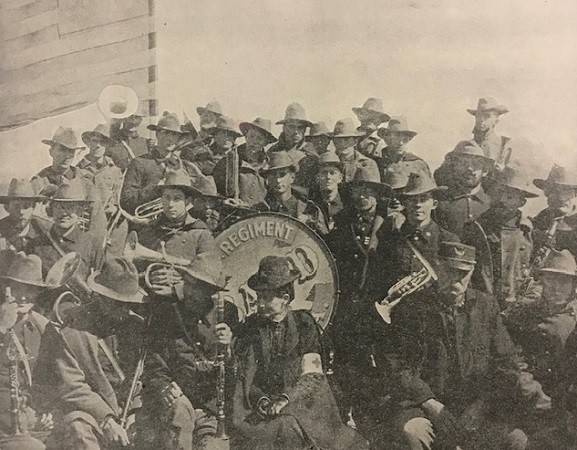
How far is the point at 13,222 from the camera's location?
260cm

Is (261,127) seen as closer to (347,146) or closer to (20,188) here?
(347,146)

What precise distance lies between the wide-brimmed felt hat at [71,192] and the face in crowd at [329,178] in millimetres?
954

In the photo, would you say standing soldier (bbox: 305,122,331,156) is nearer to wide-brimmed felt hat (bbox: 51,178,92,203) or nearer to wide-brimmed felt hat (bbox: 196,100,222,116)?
wide-brimmed felt hat (bbox: 196,100,222,116)

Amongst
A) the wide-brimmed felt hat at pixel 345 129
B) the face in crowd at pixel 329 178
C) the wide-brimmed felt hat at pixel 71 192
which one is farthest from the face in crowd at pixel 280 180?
the wide-brimmed felt hat at pixel 71 192

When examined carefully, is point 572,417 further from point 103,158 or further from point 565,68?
point 103,158

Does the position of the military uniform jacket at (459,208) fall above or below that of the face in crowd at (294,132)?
below

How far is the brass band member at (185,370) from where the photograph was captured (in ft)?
8.34

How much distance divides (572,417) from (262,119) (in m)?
1.72

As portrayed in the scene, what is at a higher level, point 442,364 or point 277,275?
point 277,275

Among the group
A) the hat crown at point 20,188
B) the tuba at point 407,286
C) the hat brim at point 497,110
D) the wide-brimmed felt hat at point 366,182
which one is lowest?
the tuba at point 407,286

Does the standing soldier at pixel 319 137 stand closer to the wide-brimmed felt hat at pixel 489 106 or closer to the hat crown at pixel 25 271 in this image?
the wide-brimmed felt hat at pixel 489 106

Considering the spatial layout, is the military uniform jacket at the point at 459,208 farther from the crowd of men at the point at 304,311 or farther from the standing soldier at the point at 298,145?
the standing soldier at the point at 298,145

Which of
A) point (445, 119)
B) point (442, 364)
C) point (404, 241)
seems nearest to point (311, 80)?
point (445, 119)

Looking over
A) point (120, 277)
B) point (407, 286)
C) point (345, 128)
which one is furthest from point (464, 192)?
point (120, 277)
